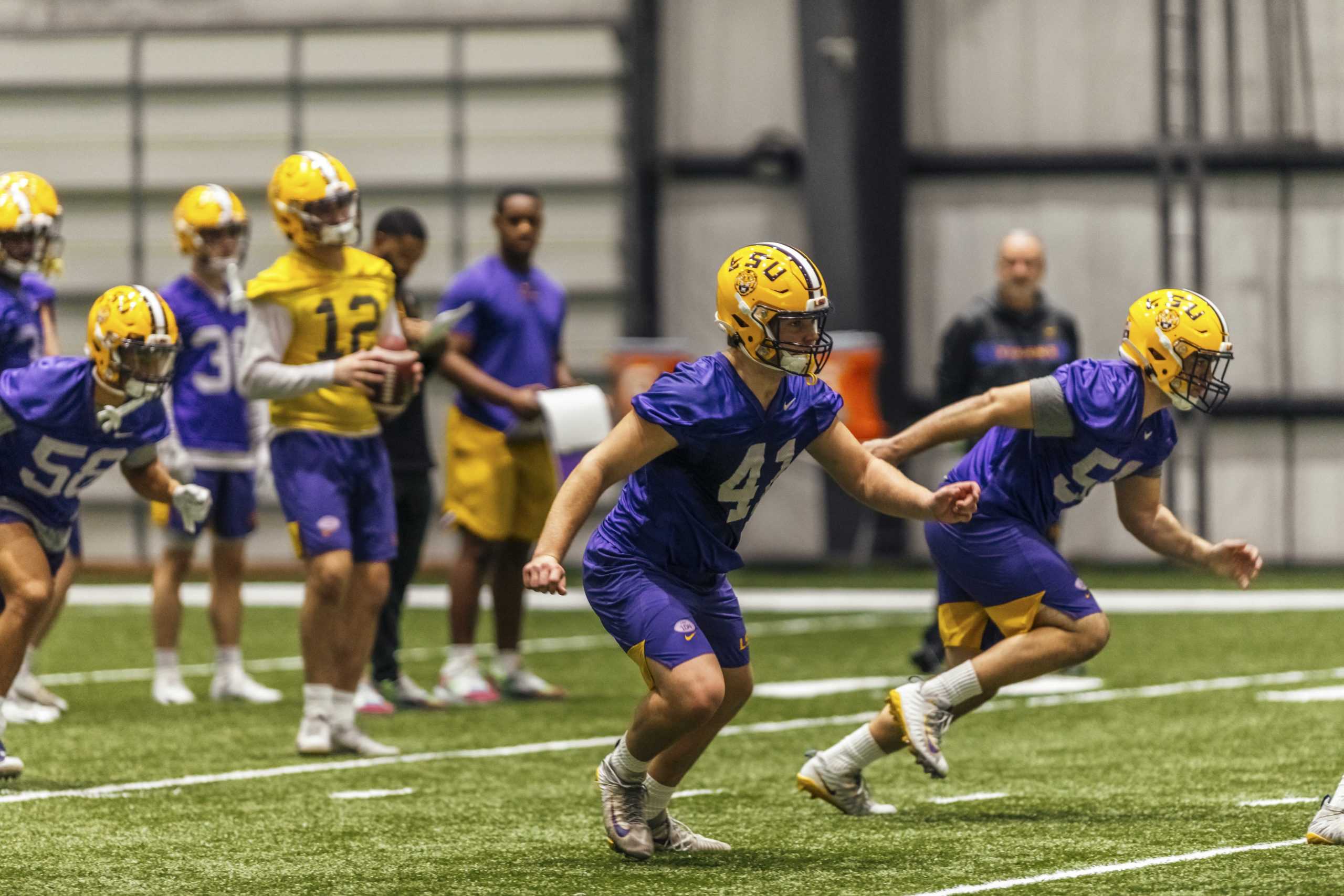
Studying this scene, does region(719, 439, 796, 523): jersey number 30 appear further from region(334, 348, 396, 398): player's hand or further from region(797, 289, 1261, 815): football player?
region(334, 348, 396, 398): player's hand

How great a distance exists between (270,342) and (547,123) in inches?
397

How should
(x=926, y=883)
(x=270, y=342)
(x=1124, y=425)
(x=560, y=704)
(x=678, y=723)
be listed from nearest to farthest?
(x=926, y=883) → (x=678, y=723) → (x=1124, y=425) → (x=270, y=342) → (x=560, y=704)

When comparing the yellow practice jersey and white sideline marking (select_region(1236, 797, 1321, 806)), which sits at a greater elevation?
the yellow practice jersey

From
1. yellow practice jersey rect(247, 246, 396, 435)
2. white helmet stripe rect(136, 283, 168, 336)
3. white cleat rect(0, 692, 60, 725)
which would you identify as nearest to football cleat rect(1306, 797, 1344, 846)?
yellow practice jersey rect(247, 246, 396, 435)

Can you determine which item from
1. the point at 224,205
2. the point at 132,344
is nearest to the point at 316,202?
the point at 132,344

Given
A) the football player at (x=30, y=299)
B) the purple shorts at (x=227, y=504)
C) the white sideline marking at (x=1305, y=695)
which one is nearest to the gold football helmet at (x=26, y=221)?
the football player at (x=30, y=299)

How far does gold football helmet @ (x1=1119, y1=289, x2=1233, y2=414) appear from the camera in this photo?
6.18m

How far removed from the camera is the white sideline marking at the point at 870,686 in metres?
9.42

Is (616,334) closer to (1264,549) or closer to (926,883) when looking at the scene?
(1264,549)

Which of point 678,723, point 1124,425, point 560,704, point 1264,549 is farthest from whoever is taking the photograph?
point 1264,549

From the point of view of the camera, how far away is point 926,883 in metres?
5.14

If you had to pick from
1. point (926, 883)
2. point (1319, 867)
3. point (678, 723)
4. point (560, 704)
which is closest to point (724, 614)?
point (678, 723)

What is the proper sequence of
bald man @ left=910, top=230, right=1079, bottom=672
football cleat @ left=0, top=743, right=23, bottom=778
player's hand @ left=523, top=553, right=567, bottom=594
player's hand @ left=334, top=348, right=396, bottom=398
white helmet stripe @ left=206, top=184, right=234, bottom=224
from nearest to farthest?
player's hand @ left=523, top=553, right=567, bottom=594 < football cleat @ left=0, top=743, right=23, bottom=778 < player's hand @ left=334, top=348, right=396, bottom=398 < white helmet stripe @ left=206, top=184, right=234, bottom=224 < bald man @ left=910, top=230, right=1079, bottom=672

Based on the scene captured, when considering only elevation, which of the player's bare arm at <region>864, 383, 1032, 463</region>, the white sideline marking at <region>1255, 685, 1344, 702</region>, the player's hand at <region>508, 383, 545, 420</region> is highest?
the player's hand at <region>508, 383, 545, 420</region>
